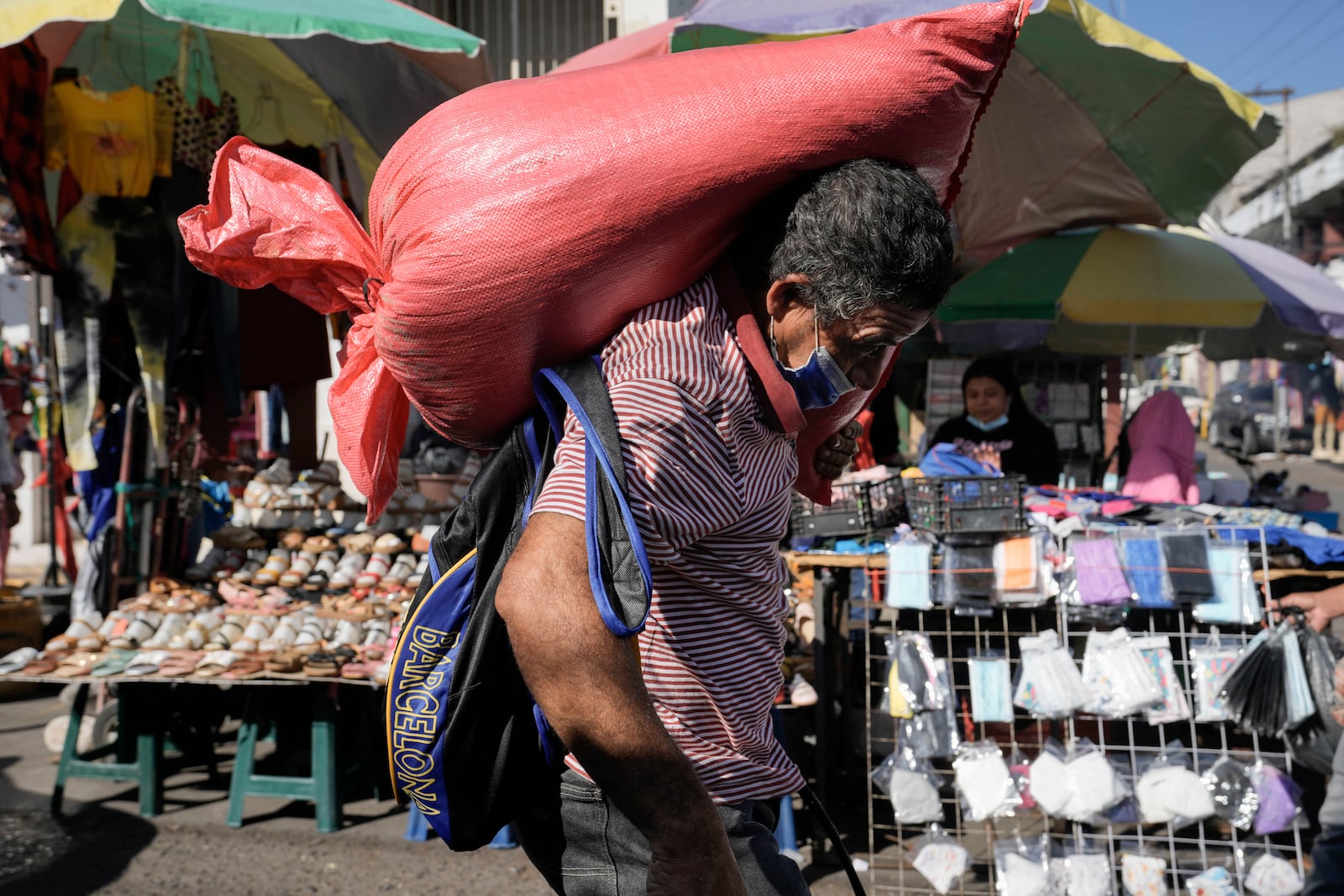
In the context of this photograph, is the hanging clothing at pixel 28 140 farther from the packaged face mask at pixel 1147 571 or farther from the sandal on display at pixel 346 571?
the packaged face mask at pixel 1147 571

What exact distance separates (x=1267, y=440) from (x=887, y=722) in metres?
24.5

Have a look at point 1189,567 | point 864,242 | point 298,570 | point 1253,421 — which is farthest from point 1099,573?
point 1253,421

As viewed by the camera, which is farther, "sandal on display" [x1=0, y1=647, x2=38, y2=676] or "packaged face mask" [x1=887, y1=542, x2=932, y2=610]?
"sandal on display" [x1=0, y1=647, x2=38, y2=676]

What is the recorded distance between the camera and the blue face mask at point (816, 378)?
137cm

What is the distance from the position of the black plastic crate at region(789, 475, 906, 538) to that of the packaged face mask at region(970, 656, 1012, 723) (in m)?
0.75

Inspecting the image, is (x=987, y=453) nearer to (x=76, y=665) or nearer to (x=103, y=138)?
(x=76, y=665)

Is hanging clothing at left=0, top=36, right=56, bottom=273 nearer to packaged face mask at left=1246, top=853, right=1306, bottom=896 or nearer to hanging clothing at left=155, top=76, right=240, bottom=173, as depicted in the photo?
hanging clothing at left=155, top=76, right=240, bottom=173

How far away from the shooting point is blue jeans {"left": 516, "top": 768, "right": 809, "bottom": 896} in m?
1.39

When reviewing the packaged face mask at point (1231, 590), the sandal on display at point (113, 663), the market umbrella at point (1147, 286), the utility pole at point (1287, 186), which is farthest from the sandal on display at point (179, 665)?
the utility pole at point (1287, 186)

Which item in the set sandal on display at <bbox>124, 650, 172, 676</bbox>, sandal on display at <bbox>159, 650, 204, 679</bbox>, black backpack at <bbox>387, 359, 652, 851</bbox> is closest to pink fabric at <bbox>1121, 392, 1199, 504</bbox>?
sandal on display at <bbox>159, 650, 204, 679</bbox>

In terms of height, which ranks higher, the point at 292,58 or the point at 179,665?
the point at 292,58

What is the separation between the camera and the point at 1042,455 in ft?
18.6

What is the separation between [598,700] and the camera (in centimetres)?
110

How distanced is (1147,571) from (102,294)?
4.57 m
